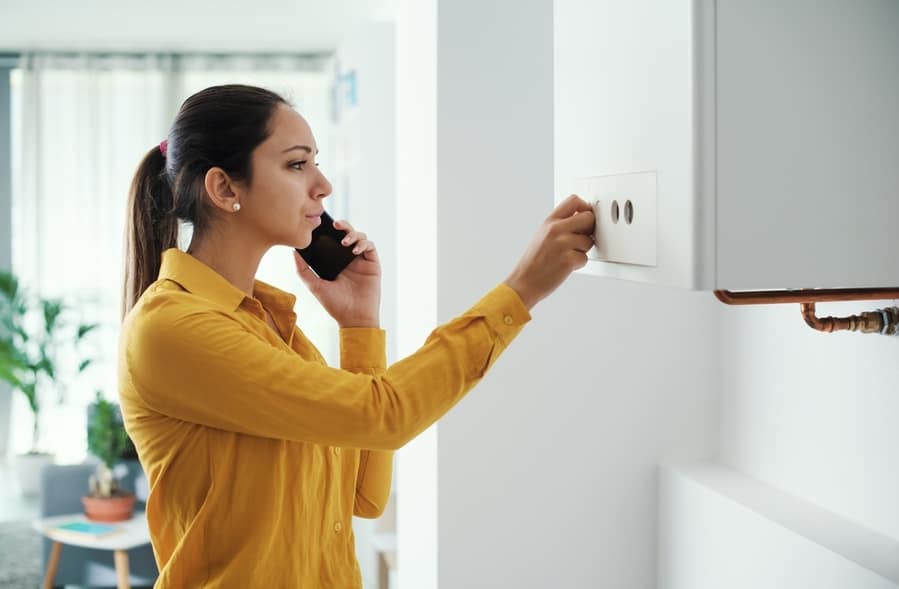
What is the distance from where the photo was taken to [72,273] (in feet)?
20.4

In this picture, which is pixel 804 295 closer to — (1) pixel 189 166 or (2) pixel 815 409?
(2) pixel 815 409

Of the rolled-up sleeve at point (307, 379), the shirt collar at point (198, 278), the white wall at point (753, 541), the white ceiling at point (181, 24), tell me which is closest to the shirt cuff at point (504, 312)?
the rolled-up sleeve at point (307, 379)

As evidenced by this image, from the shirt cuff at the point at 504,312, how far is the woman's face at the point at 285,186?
0.26 m

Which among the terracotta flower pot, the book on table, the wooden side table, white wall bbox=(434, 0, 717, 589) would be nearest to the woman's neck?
white wall bbox=(434, 0, 717, 589)

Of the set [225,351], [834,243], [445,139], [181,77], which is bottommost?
[225,351]

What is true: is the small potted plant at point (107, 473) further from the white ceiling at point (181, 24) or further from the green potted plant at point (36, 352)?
the white ceiling at point (181, 24)

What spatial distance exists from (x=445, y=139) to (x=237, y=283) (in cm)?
73

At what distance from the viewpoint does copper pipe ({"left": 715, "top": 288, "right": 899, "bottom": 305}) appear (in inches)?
42.6

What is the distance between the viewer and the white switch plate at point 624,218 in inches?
38.4

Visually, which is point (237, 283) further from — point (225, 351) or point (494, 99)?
point (494, 99)

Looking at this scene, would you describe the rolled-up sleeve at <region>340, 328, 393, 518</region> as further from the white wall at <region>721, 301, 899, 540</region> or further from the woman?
the white wall at <region>721, 301, 899, 540</region>

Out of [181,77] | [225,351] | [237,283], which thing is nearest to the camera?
[225,351]

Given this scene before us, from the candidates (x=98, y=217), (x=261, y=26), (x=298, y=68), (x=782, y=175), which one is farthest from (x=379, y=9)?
(x=782, y=175)

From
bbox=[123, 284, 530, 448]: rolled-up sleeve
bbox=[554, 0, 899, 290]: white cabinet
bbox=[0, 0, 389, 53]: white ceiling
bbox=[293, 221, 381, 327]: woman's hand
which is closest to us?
bbox=[554, 0, 899, 290]: white cabinet
